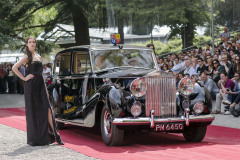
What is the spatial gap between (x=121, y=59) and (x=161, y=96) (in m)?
1.77

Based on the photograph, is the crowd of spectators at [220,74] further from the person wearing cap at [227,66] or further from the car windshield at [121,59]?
the car windshield at [121,59]

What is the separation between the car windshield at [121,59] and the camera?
9.25 m

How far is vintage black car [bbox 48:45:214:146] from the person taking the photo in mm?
7750

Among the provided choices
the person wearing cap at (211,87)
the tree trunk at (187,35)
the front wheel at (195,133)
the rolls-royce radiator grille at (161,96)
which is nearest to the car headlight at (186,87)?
the rolls-royce radiator grille at (161,96)

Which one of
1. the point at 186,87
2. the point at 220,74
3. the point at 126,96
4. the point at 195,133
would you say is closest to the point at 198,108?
the point at 186,87

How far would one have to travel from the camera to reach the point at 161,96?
26.2ft

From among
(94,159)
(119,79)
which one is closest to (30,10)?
(119,79)

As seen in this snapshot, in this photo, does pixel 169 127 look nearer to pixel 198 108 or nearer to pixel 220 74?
pixel 198 108

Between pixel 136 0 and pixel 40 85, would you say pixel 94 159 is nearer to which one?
pixel 40 85

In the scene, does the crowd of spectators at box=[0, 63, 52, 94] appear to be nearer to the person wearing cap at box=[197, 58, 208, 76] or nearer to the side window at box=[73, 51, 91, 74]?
A: the person wearing cap at box=[197, 58, 208, 76]

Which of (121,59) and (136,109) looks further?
(121,59)

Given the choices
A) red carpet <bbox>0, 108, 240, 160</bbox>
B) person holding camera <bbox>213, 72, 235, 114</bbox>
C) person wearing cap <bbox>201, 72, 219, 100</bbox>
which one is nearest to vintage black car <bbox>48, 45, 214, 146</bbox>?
red carpet <bbox>0, 108, 240, 160</bbox>

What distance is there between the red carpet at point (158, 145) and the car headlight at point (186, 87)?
981mm

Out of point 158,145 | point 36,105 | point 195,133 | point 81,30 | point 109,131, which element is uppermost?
point 81,30
